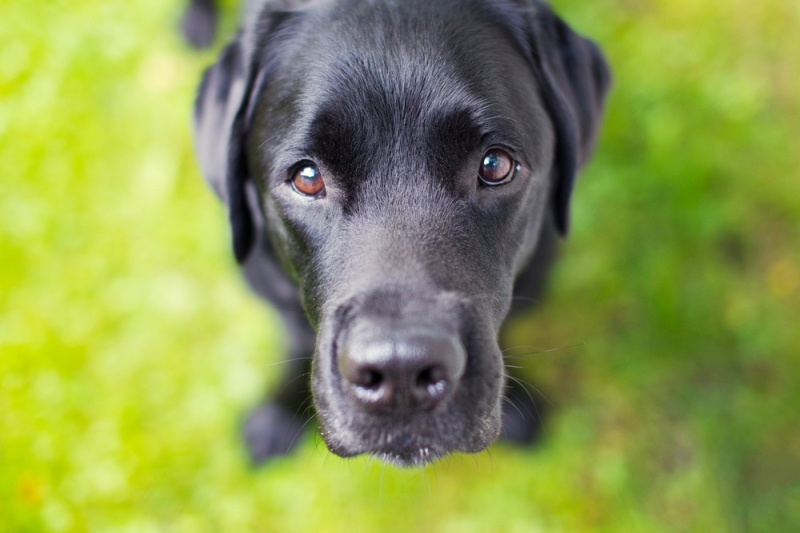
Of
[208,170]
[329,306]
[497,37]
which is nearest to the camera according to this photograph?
[329,306]

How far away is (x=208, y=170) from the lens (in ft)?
7.04

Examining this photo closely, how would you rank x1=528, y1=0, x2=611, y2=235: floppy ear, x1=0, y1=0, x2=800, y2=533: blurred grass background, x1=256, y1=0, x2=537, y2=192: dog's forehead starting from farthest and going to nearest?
x1=0, y1=0, x2=800, y2=533: blurred grass background → x1=528, y1=0, x2=611, y2=235: floppy ear → x1=256, y1=0, x2=537, y2=192: dog's forehead

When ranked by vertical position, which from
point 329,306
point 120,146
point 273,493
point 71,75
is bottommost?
point 273,493

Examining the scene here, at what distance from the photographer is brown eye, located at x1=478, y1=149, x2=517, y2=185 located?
1710mm

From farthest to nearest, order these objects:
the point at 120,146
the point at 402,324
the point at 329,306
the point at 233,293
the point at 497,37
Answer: the point at 120,146, the point at 233,293, the point at 497,37, the point at 329,306, the point at 402,324

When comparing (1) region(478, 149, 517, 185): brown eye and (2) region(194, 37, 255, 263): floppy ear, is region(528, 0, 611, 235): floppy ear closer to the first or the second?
(1) region(478, 149, 517, 185): brown eye

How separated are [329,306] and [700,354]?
222 centimetres

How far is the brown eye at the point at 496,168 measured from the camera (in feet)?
5.61

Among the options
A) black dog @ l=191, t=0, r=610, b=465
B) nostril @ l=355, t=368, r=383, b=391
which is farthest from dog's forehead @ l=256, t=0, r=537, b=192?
nostril @ l=355, t=368, r=383, b=391

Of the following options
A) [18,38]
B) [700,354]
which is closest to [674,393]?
[700,354]

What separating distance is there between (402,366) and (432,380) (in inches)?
3.9

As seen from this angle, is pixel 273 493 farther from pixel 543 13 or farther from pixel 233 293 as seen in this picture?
pixel 543 13

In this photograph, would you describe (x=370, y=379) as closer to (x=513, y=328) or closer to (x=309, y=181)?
(x=309, y=181)

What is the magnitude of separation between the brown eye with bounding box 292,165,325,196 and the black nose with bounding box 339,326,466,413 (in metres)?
0.50
